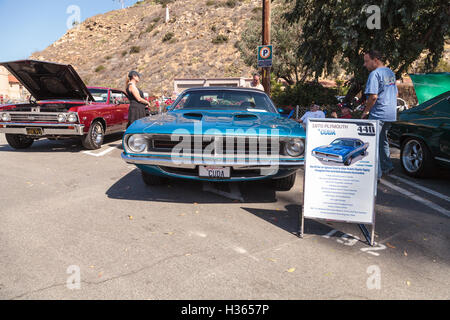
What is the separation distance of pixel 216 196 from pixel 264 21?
26.1ft

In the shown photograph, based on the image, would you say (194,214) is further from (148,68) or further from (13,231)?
(148,68)

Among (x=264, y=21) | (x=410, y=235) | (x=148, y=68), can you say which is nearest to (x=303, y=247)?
(x=410, y=235)

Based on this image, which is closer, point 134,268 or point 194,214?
point 134,268

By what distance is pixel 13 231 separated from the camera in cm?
310

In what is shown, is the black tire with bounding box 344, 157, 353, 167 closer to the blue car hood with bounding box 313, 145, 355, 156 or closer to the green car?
the blue car hood with bounding box 313, 145, 355, 156

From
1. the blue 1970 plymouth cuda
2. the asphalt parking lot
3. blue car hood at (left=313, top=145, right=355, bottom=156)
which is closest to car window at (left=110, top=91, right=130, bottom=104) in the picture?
the asphalt parking lot

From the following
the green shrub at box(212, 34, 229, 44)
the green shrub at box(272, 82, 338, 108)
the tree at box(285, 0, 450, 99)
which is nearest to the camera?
the tree at box(285, 0, 450, 99)

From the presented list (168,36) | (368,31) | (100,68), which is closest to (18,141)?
(368,31)

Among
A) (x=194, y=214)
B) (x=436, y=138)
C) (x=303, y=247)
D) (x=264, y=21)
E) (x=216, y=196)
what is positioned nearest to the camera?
(x=303, y=247)

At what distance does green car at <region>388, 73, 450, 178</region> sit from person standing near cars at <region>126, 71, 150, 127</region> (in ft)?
16.5

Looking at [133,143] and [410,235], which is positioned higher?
[133,143]

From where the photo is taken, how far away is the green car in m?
4.79

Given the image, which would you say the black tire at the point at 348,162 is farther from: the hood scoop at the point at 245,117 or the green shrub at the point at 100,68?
the green shrub at the point at 100,68

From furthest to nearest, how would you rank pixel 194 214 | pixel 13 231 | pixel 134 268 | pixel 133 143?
pixel 133 143, pixel 194 214, pixel 13 231, pixel 134 268
